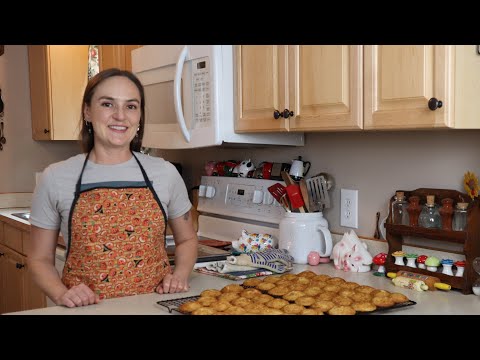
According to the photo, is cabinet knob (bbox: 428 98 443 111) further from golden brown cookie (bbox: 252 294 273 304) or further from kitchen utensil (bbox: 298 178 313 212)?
kitchen utensil (bbox: 298 178 313 212)

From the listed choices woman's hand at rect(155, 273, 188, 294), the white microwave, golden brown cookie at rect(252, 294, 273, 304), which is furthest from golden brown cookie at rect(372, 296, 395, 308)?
the white microwave

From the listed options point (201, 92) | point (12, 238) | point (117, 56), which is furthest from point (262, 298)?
point (12, 238)

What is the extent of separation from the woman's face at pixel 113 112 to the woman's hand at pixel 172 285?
0.42m

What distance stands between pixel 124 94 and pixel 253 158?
3.53 ft

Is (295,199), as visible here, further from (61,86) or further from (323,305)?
(61,86)

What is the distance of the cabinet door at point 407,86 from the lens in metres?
1.41

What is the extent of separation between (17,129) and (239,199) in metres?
2.33

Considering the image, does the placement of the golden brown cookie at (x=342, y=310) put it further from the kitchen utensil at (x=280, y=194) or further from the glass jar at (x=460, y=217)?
the kitchen utensil at (x=280, y=194)

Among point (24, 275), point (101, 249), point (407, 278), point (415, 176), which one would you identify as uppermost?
point (415, 176)

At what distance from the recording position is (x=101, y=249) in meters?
1.64

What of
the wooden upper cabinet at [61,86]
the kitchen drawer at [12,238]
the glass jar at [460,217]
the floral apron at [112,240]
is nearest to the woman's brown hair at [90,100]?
the floral apron at [112,240]

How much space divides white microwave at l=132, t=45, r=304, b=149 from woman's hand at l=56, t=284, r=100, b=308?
33.0 inches
